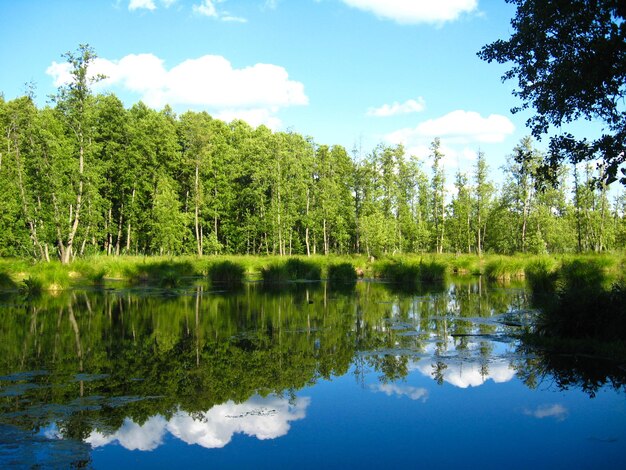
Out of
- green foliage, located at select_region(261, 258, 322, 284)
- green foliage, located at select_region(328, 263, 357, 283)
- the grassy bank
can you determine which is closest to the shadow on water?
the grassy bank

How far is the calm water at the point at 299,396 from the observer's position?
5.62m

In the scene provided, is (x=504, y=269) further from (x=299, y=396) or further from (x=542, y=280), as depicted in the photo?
(x=299, y=396)

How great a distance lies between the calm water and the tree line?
22949mm

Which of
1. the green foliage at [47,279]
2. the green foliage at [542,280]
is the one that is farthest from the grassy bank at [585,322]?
the green foliage at [47,279]

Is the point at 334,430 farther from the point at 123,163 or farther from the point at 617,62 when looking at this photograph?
the point at 123,163

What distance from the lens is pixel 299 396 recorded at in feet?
25.4

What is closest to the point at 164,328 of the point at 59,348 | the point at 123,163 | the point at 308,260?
the point at 59,348

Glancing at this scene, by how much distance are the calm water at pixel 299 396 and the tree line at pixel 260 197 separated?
22949 millimetres

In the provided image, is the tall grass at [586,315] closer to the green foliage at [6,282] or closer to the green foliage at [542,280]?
the green foliage at [542,280]

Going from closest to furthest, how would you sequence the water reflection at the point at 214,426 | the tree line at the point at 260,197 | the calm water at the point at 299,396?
the calm water at the point at 299,396, the water reflection at the point at 214,426, the tree line at the point at 260,197

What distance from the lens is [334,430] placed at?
20.9 feet

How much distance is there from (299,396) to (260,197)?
43844mm

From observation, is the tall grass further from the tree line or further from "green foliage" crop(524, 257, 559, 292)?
the tree line

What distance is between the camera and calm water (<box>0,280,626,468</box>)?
5.62 meters
